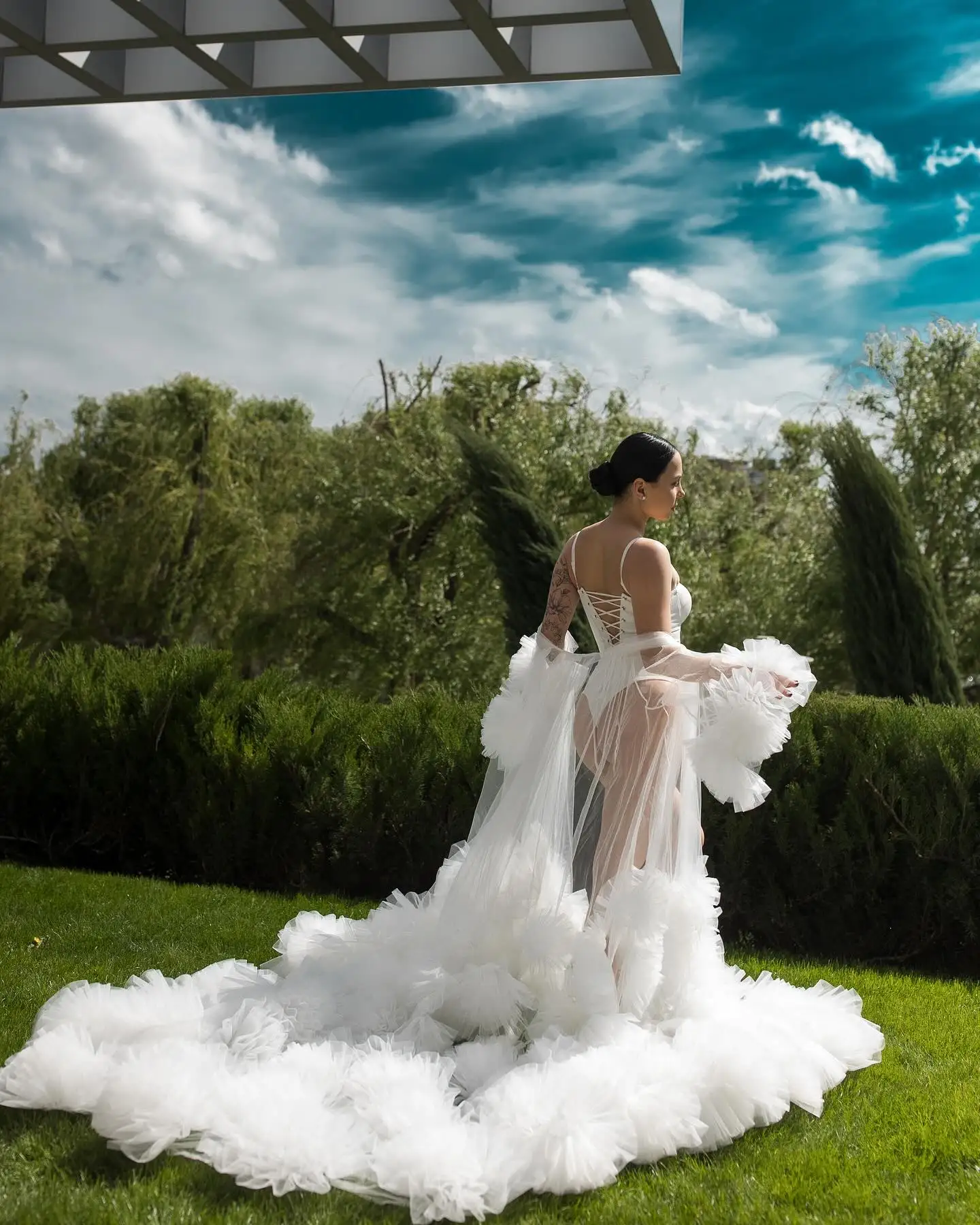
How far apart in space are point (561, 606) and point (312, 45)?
4.58m

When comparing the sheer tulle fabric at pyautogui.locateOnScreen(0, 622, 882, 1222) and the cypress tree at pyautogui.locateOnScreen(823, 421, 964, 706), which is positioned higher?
the cypress tree at pyautogui.locateOnScreen(823, 421, 964, 706)

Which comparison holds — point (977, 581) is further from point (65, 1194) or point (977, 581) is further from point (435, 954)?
point (65, 1194)

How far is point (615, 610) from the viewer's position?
159 inches

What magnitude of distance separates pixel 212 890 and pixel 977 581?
441 inches

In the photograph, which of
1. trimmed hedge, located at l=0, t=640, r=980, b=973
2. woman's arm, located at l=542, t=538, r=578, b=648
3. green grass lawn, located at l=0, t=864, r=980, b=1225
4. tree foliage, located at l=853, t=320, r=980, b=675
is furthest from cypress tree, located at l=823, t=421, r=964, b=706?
woman's arm, located at l=542, t=538, r=578, b=648

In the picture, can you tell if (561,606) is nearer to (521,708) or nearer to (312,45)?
(521,708)

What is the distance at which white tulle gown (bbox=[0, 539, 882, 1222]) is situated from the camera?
9.68 feet

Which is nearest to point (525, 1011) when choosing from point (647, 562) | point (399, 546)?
point (647, 562)

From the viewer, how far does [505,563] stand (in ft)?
36.7

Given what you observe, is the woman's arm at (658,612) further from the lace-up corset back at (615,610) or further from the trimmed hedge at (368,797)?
the trimmed hedge at (368,797)

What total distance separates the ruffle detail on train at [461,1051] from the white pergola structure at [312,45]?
4.44 metres

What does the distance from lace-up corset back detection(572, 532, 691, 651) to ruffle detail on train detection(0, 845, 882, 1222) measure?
0.85 meters

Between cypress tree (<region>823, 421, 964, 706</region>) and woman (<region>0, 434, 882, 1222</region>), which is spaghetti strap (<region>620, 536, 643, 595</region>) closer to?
woman (<region>0, 434, 882, 1222</region>)

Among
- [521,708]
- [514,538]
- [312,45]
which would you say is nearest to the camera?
[521,708]
